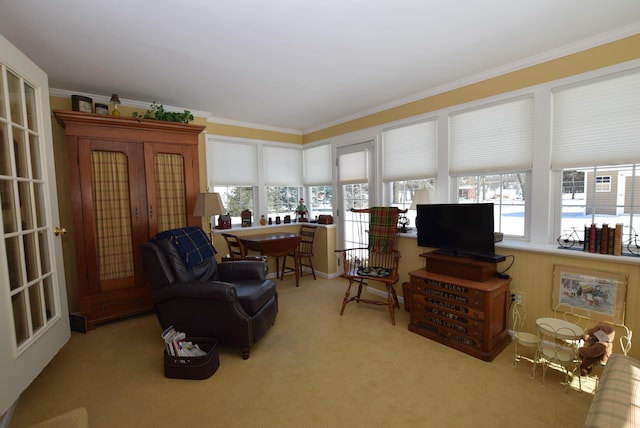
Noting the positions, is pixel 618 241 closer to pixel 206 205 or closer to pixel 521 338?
pixel 521 338

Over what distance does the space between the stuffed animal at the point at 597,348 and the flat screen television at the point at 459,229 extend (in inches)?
29.1

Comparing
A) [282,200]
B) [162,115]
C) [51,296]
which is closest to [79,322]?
[51,296]

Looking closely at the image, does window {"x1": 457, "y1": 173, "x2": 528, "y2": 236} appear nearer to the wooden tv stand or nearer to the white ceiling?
the wooden tv stand

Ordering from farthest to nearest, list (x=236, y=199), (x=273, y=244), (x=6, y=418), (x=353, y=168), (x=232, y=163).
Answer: (x=236, y=199)
(x=232, y=163)
(x=353, y=168)
(x=273, y=244)
(x=6, y=418)

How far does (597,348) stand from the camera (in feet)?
6.43

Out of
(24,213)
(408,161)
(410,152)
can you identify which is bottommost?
(24,213)

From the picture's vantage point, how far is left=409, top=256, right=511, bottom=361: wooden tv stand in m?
2.32

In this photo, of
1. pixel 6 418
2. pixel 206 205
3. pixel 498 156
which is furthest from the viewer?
pixel 206 205

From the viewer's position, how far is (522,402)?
6.04 ft

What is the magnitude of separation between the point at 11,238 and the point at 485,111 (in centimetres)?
373

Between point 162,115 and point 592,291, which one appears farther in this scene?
point 162,115

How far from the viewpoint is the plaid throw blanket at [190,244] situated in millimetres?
2660

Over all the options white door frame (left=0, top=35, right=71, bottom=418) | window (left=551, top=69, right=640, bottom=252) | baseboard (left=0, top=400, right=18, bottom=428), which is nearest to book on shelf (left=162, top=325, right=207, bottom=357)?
white door frame (left=0, top=35, right=71, bottom=418)

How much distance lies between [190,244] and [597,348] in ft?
10.5
